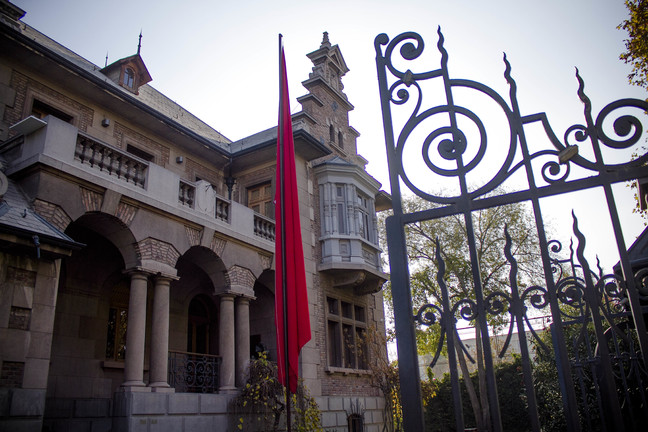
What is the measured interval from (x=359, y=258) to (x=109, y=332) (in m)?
8.17

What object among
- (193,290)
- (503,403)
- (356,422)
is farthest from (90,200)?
(503,403)

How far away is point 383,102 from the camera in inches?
144

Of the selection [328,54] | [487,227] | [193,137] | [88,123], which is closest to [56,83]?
[88,123]

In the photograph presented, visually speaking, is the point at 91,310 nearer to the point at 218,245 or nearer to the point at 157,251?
the point at 157,251

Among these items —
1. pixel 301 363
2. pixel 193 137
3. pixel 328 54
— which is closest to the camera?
pixel 301 363

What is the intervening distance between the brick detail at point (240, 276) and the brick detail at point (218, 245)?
590 millimetres

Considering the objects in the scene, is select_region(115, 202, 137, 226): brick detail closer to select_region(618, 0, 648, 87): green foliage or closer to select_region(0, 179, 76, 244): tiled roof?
select_region(0, 179, 76, 244): tiled roof

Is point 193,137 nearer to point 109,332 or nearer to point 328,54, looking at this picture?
point 109,332

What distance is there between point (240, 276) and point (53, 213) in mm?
5474

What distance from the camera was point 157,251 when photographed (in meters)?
11.6

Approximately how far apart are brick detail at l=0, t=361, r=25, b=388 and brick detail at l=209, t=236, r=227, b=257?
5.68 metres

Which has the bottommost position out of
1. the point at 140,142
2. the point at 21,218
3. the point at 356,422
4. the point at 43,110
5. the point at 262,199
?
the point at 356,422

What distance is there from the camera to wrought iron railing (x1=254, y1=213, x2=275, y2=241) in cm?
1534

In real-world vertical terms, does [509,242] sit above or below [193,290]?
below
